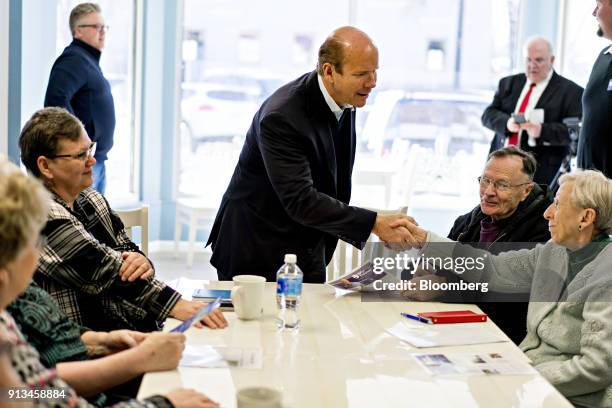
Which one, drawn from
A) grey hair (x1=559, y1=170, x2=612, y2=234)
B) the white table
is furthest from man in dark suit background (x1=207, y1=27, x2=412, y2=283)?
grey hair (x1=559, y1=170, x2=612, y2=234)

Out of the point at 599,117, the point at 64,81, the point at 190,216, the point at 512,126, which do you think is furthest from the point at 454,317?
the point at 190,216

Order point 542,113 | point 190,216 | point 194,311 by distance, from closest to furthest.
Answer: point 194,311
point 542,113
point 190,216

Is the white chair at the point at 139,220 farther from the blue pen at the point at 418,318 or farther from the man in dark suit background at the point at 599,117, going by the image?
the man in dark suit background at the point at 599,117

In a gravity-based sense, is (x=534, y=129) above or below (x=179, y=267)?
above

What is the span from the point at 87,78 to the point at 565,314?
330 cm

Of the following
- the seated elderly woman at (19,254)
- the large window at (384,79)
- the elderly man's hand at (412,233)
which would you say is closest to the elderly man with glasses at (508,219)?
the elderly man's hand at (412,233)

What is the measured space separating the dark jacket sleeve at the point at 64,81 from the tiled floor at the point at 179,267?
1633mm

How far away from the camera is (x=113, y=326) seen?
2.62 meters

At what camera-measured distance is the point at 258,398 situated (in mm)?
1592

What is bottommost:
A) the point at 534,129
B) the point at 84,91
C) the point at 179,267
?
the point at 179,267

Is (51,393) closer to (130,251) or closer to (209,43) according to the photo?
(130,251)

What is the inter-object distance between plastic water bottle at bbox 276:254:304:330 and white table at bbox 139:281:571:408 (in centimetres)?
4

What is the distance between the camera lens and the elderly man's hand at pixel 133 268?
258cm

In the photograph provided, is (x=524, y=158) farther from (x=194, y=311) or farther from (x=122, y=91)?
(x=122, y=91)
